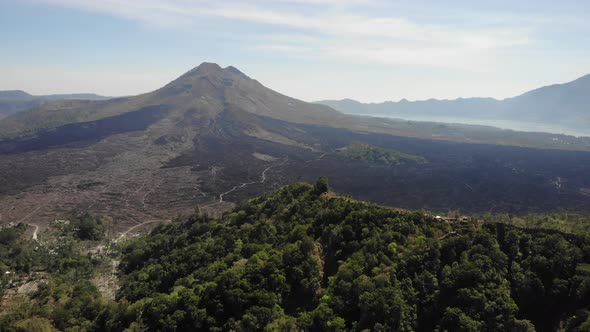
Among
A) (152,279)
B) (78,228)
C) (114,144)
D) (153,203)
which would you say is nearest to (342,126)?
(114,144)

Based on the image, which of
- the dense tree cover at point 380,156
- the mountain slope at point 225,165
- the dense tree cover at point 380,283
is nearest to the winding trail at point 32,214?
the mountain slope at point 225,165

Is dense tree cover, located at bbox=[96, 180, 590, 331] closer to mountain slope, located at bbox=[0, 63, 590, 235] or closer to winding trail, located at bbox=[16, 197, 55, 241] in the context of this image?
winding trail, located at bbox=[16, 197, 55, 241]

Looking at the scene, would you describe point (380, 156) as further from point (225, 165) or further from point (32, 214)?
point (32, 214)

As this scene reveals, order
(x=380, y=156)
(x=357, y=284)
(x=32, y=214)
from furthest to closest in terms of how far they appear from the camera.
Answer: (x=380, y=156) < (x=32, y=214) < (x=357, y=284)

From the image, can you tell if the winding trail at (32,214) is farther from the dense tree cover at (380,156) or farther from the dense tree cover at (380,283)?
the dense tree cover at (380,156)

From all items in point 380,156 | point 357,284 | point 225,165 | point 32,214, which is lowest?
point 32,214

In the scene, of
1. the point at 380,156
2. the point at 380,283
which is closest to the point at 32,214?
the point at 380,283

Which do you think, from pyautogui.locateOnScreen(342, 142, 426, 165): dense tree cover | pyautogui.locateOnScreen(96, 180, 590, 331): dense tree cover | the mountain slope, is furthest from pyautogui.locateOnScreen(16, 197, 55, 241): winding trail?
pyautogui.locateOnScreen(342, 142, 426, 165): dense tree cover

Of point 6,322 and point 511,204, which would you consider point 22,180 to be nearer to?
point 6,322
